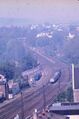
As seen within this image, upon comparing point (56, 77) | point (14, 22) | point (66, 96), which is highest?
point (14, 22)

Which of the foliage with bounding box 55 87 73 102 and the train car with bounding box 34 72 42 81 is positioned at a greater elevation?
the train car with bounding box 34 72 42 81

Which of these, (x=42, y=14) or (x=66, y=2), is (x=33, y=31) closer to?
(x=42, y=14)

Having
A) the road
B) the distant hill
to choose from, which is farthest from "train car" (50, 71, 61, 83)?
the distant hill

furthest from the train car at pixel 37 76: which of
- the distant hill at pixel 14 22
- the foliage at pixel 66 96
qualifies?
the distant hill at pixel 14 22

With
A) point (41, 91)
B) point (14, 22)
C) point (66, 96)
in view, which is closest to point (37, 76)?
point (41, 91)

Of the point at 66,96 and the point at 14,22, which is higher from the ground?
the point at 14,22

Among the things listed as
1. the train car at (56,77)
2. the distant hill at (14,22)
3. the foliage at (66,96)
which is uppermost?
the distant hill at (14,22)

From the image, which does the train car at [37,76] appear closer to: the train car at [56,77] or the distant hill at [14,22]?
the train car at [56,77]

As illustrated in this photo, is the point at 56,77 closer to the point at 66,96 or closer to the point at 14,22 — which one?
the point at 66,96

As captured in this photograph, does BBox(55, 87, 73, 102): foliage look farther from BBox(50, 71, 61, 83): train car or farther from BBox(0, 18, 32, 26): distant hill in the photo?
BBox(0, 18, 32, 26): distant hill

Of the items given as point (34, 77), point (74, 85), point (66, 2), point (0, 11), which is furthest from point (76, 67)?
point (0, 11)

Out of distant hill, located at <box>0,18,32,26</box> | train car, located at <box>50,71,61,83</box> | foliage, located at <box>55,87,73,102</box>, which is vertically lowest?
foliage, located at <box>55,87,73,102</box>

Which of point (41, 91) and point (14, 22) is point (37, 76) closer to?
point (41, 91)
